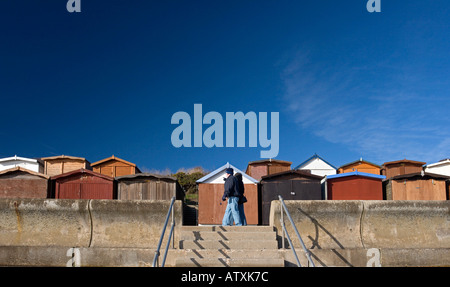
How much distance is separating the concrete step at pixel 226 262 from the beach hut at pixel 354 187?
584 inches

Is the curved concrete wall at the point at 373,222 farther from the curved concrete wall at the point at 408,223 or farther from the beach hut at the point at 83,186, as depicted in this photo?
the beach hut at the point at 83,186

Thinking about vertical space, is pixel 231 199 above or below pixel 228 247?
above

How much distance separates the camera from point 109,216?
27.7 feet

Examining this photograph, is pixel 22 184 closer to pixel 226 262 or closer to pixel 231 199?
pixel 231 199

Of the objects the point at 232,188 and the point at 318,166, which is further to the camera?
the point at 318,166

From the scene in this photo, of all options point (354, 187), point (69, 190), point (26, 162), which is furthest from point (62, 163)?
point (354, 187)

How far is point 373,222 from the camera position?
857cm

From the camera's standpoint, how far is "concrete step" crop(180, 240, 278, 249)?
7723 mm

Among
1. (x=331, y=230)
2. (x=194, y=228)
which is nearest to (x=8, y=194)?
(x=194, y=228)

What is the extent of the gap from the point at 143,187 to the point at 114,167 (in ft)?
26.6

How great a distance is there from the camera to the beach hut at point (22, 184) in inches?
854

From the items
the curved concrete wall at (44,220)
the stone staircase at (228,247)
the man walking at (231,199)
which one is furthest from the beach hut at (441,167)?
the curved concrete wall at (44,220)

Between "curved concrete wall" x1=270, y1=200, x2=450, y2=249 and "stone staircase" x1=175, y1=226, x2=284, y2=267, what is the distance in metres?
0.64
